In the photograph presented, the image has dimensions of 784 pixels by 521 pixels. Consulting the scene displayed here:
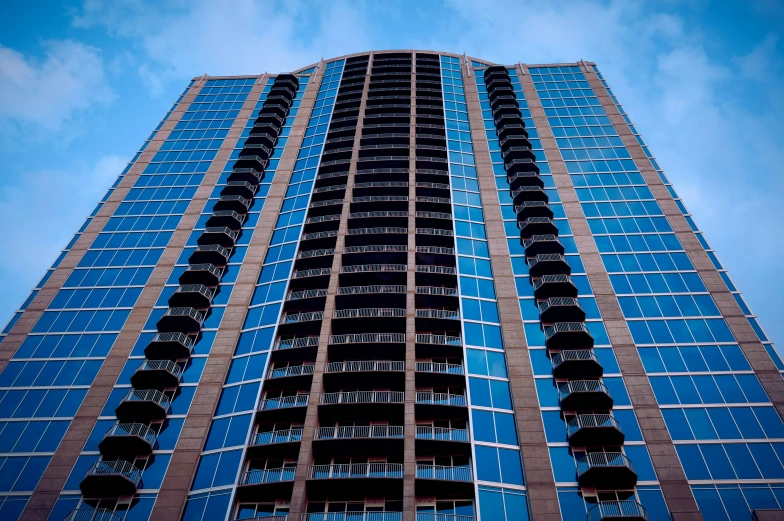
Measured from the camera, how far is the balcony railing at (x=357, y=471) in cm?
3312

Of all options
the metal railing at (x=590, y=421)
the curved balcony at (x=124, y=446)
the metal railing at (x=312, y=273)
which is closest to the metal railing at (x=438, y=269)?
the metal railing at (x=312, y=273)

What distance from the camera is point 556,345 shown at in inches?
1583

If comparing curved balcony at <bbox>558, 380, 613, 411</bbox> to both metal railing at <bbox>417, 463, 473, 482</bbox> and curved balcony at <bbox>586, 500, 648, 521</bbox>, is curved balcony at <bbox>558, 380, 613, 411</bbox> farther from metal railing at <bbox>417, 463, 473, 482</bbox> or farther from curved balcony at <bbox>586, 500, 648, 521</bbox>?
metal railing at <bbox>417, 463, 473, 482</bbox>

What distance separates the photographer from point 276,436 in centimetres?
3644

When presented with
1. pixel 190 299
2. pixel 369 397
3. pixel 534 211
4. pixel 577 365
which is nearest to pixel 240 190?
pixel 190 299

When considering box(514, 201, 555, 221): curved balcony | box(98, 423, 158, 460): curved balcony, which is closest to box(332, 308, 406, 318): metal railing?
box(98, 423, 158, 460): curved balcony

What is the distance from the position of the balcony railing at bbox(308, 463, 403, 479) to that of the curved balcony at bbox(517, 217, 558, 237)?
75.2ft

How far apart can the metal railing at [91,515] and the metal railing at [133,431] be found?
3.98 metres

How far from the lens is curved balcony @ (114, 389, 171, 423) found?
120 ft

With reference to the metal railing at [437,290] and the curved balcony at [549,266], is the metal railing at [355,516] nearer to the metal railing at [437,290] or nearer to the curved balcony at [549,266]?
the metal railing at [437,290]

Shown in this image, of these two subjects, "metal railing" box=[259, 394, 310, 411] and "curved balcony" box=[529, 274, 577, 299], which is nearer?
"metal railing" box=[259, 394, 310, 411]

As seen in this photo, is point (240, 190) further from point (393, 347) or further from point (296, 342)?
point (393, 347)

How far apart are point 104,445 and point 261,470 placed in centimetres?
882

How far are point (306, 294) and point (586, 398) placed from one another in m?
20.2
